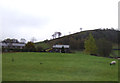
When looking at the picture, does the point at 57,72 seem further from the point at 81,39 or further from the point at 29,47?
the point at 81,39

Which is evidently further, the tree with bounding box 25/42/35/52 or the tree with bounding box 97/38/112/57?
the tree with bounding box 25/42/35/52

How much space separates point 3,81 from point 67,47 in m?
52.2

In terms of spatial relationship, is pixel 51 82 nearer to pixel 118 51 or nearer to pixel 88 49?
pixel 88 49

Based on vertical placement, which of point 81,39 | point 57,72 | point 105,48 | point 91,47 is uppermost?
point 81,39

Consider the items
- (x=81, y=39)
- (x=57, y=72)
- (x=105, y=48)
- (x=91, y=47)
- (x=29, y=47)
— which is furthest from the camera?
(x=81, y=39)

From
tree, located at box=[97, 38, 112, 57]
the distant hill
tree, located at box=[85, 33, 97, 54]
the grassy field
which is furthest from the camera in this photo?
the distant hill

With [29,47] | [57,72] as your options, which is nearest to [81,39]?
[29,47]

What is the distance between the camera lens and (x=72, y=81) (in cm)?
837

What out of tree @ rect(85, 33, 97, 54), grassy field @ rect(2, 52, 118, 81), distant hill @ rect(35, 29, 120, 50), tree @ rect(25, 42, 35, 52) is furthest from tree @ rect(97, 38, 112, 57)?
tree @ rect(25, 42, 35, 52)

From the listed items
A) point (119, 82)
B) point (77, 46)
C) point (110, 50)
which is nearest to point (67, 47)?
point (77, 46)

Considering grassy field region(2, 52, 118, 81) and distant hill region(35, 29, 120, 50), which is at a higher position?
distant hill region(35, 29, 120, 50)

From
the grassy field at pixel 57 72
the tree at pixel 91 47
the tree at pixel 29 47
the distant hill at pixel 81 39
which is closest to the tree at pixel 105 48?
the tree at pixel 91 47

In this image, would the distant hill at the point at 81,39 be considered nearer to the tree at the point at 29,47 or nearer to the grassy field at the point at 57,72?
the tree at the point at 29,47

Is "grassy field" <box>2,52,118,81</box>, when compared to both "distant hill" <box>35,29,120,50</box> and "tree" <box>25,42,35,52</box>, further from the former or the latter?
"distant hill" <box>35,29,120,50</box>
